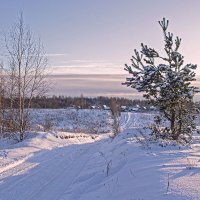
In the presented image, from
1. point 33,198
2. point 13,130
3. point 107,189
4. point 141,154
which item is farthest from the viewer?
point 13,130

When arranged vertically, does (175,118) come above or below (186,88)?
below

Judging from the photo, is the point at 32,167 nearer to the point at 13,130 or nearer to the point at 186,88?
the point at 186,88

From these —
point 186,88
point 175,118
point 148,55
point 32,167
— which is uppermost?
point 148,55

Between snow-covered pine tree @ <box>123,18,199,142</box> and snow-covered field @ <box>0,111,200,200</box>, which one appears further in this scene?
snow-covered pine tree @ <box>123,18,199,142</box>

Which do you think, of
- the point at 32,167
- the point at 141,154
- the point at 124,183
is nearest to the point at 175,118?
the point at 141,154

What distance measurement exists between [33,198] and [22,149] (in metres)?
10.3

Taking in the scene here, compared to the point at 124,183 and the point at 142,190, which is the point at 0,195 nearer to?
the point at 124,183

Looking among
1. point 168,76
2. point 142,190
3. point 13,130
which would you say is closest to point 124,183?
point 142,190

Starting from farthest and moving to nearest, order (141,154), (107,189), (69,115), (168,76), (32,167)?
(69,115) → (168,76) → (32,167) → (141,154) → (107,189)

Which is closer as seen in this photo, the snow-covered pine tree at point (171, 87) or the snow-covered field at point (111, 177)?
the snow-covered field at point (111, 177)

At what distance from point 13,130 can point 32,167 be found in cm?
1301

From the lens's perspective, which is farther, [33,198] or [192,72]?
[192,72]

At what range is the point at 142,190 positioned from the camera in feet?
24.9

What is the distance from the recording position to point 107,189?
873 centimetres
